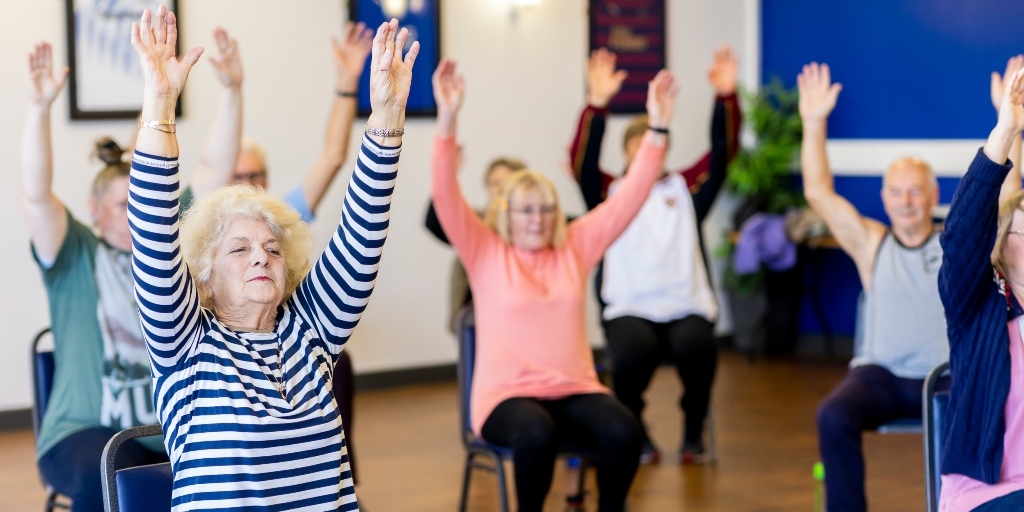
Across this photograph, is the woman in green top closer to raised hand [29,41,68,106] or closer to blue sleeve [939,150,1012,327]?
raised hand [29,41,68,106]

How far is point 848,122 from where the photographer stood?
7086mm

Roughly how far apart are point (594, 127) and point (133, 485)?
8.76ft

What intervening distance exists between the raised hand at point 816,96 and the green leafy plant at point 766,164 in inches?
140

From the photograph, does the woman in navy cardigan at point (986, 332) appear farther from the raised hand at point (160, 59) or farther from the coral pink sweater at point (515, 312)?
the raised hand at point (160, 59)

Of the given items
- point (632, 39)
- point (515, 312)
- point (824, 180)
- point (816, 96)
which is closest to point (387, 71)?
point (515, 312)

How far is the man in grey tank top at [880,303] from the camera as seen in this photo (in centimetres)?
340

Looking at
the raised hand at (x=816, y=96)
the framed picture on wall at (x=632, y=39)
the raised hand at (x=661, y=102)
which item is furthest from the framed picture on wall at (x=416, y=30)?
the raised hand at (x=816, y=96)

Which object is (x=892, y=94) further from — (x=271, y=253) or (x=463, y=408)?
(x=271, y=253)

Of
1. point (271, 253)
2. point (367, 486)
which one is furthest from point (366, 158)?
point (367, 486)

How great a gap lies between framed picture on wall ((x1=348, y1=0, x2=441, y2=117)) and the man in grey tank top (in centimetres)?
294

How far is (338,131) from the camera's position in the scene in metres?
3.58

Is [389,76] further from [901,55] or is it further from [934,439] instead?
[901,55]

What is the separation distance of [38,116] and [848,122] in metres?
5.28

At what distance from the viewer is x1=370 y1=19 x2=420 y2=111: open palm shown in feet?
6.28
